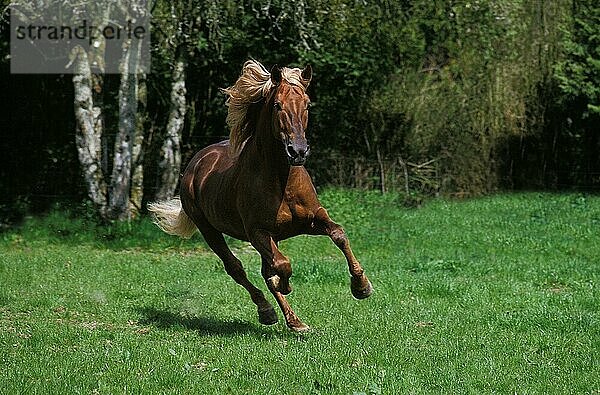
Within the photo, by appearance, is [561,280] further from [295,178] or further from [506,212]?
[506,212]

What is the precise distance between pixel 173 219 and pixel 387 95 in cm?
1237

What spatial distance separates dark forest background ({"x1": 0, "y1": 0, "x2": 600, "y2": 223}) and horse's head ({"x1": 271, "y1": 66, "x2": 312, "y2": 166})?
8.57 meters

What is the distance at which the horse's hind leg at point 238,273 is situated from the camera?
26.2 feet

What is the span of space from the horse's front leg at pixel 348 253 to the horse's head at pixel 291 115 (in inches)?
28.7

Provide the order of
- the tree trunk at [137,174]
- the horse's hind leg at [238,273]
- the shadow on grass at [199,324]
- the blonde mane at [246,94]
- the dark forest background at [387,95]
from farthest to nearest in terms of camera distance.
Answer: the dark forest background at [387,95] → the tree trunk at [137,174] → the horse's hind leg at [238,273] → the shadow on grass at [199,324] → the blonde mane at [246,94]

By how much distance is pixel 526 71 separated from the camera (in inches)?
915

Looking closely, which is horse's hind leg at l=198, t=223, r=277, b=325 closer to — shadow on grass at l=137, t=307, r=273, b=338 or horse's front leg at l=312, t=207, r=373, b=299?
shadow on grass at l=137, t=307, r=273, b=338

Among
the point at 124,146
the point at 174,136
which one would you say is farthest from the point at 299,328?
the point at 174,136

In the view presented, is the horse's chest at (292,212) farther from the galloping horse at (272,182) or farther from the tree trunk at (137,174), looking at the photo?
the tree trunk at (137,174)

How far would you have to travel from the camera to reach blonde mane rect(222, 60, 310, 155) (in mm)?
7361

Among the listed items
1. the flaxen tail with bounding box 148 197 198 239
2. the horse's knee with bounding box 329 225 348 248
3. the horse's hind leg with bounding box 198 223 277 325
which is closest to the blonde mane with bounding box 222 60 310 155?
the horse's knee with bounding box 329 225 348 248

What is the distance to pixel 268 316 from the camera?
26.1 feet

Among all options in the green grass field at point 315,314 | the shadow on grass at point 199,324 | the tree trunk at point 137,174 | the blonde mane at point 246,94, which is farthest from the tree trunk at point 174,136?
the blonde mane at point 246,94

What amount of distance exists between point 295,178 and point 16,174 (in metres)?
12.7
